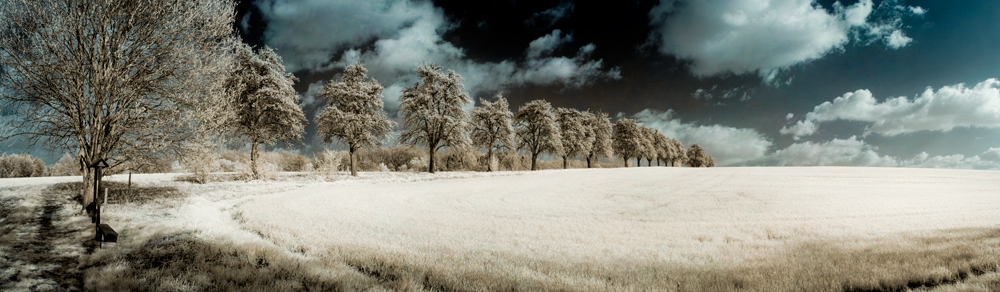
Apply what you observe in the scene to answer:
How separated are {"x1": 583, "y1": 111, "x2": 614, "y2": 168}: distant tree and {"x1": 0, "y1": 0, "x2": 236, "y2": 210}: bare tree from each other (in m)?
50.4

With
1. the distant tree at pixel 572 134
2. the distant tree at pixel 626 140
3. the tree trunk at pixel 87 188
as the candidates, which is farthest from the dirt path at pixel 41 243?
the distant tree at pixel 626 140

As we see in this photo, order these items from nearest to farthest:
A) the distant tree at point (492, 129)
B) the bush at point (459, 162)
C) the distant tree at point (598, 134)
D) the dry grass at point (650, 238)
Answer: the dry grass at point (650, 238) → the distant tree at point (492, 129) → the bush at point (459, 162) → the distant tree at point (598, 134)

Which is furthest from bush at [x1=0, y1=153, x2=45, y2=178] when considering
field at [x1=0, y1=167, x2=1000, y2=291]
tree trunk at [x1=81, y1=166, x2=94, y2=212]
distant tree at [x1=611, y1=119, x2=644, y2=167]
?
distant tree at [x1=611, y1=119, x2=644, y2=167]

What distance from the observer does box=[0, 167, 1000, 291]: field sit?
512 cm

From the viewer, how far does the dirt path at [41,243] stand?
515 centimetres

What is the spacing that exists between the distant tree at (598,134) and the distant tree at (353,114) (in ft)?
111

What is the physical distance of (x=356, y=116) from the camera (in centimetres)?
3125

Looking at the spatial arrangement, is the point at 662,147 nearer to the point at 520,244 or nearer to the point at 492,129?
the point at 492,129

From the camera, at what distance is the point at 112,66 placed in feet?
37.5

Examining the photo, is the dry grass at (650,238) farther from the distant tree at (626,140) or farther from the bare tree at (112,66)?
the distant tree at (626,140)

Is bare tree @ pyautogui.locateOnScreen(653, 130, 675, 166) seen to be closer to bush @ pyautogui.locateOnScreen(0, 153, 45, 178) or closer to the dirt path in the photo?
the dirt path

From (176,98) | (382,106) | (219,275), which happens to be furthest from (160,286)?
(382,106)

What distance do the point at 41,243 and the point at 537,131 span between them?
1722 inches

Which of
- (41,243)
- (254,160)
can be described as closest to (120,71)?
(41,243)
